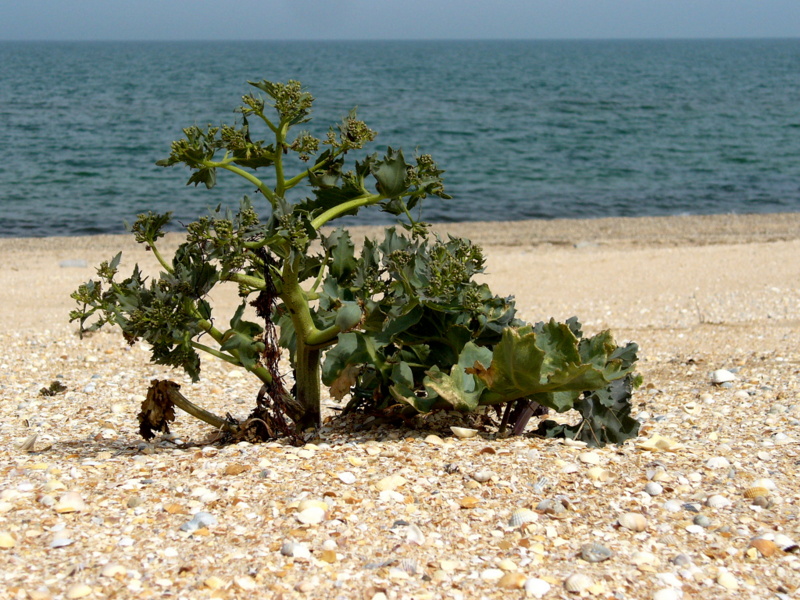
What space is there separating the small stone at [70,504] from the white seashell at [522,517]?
4.28 ft

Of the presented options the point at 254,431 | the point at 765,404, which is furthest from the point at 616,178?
the point at 254,431

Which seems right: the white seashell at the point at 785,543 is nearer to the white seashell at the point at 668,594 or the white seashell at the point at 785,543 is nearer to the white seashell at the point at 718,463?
the white seashell at the point at 668,594

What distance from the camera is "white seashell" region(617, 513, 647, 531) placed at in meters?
2.46

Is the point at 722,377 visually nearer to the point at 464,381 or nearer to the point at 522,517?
the point at 464,381

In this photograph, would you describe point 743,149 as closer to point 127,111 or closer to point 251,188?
point 251,188

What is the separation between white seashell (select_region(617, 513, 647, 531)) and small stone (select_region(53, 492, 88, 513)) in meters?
1.63

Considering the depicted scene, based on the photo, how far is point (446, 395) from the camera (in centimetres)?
295

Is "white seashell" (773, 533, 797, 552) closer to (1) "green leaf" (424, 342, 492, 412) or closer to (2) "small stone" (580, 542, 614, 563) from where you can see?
(2) "small stone" (580, 542, 614, 563)

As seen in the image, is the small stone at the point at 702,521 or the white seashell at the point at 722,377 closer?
the small stone at the point at 702,521

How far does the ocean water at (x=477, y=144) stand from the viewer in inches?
707

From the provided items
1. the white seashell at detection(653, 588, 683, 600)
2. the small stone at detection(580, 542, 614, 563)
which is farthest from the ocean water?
the white seashell at detection(653, 588, 683, 600)

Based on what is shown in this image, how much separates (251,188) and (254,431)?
15.8 m

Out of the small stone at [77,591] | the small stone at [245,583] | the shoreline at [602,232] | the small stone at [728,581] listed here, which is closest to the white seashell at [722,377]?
the small stone at [728,581]

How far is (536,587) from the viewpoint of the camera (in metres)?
2.14
